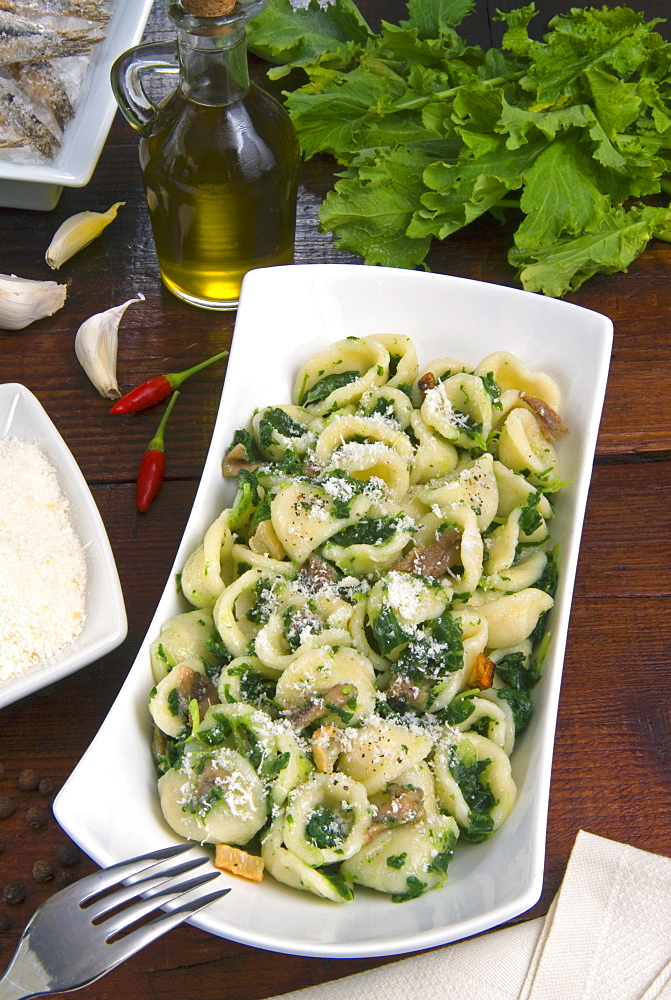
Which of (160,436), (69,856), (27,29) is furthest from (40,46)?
(69,856)

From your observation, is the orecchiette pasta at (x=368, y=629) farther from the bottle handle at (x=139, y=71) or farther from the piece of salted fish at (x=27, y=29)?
the piece of salted fish at (x=27, y=29)

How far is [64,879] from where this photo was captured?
80.5 inches

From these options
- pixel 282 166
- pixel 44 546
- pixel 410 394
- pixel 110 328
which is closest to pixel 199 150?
pixel 282 166

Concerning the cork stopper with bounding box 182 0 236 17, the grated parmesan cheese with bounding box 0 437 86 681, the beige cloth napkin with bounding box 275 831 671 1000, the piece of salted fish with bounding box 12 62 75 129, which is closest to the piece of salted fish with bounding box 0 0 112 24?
the piece of salted fish with bounding box 12 62 75 129

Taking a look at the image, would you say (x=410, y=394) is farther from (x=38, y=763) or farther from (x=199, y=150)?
(x=38, y=763)

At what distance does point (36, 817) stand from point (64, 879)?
15 cm

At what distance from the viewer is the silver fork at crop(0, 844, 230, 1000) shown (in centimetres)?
160

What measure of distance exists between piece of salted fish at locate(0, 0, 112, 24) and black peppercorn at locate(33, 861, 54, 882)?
2878 millimetres

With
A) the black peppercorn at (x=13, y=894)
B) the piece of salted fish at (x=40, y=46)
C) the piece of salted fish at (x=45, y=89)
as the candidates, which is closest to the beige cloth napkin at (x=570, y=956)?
the black peppercorn at (x=13, y=894)

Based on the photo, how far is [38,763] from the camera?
2.22 m

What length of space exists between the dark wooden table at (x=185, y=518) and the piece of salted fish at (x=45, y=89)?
0.80ft

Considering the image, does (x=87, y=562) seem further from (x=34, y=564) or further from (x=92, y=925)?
(x=92, y=925)

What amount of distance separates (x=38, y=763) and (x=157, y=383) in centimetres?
109

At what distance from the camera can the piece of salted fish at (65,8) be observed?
138 inches
